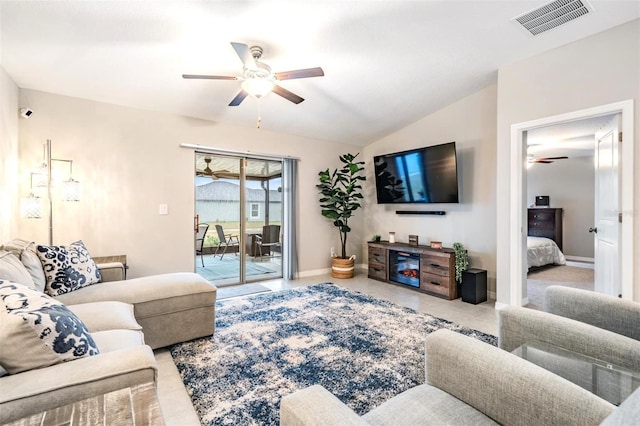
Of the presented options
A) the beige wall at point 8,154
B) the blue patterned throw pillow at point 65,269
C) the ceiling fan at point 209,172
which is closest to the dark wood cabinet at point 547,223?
the ceiling fan at point 209,172

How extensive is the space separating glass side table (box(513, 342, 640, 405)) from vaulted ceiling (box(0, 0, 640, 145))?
8.37 ft

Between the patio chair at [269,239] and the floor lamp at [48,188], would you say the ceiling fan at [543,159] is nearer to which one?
the patio chair at [269,239]

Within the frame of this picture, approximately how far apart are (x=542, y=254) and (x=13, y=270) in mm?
7389

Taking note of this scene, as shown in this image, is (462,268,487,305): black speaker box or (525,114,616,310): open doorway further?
(525,114,616,310): open doorway

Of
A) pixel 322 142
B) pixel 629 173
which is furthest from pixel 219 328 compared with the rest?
pixel 629 173

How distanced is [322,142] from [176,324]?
3.92 m

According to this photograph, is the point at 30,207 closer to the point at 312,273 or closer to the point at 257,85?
the point at 257,85

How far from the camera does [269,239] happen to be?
17.5ft

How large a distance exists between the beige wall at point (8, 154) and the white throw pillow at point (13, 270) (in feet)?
3.45

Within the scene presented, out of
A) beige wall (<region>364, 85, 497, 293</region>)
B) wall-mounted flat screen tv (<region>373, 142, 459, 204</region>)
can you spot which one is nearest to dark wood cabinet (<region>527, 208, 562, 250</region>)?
beige wall (<region>364, 85, 497, 293</region>)

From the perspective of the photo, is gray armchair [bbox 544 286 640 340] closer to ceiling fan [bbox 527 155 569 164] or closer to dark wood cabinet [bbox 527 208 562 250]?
ceiling fan [bbox 527 155 569 164]

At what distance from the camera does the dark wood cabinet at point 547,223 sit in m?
7.11

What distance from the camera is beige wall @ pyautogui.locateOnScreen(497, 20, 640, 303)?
2.60 metres

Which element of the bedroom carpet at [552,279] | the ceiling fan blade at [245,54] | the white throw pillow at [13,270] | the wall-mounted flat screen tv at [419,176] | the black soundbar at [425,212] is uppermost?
the ceiling fan blade at [245,54]
